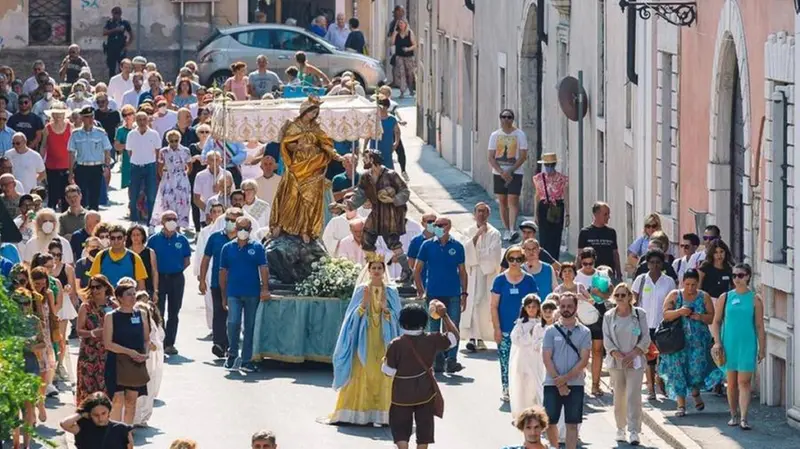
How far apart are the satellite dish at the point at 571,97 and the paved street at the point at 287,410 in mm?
6772

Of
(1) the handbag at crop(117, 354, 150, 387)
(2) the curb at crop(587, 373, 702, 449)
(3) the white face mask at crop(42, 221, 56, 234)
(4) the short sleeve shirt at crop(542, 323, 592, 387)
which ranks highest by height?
(3) the white face mask at crop(42, 221, 56, 234)

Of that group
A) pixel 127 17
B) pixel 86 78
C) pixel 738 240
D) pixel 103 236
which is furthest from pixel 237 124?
pixel 127 17

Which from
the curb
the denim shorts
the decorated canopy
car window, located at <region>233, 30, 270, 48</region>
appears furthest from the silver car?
the denim shorts

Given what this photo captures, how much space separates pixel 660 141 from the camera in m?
27.7

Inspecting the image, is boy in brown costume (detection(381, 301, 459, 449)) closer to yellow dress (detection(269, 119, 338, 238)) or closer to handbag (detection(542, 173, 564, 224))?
yellow dress (detection(269, 119, 338, 238))

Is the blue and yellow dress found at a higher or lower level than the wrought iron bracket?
lower

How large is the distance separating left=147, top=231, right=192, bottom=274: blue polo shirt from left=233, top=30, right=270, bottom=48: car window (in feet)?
76.0

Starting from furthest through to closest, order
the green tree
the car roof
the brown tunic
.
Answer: the car roof, the brown tunic, the green tree

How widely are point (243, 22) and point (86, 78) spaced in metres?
10.5

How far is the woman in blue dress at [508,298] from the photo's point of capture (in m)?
22.4

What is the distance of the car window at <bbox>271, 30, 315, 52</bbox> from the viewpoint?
159ft

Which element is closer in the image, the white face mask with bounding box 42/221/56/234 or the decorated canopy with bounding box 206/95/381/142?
the white face mask with bounding box 42/221/56/234

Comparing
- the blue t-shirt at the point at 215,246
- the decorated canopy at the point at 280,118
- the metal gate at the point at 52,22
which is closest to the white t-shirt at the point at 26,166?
the decorated canopy at the point at 280,118

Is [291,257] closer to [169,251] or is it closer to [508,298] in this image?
[169,251]
